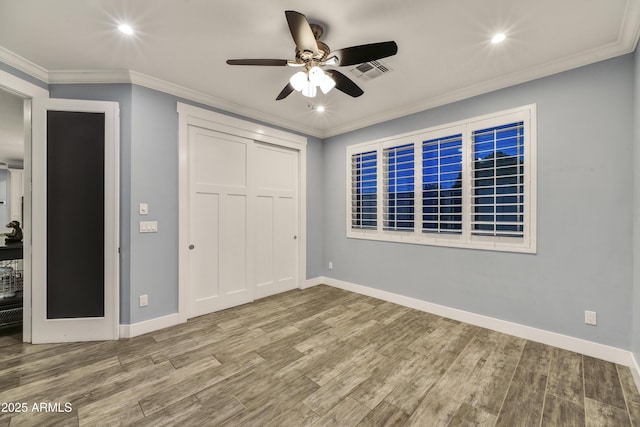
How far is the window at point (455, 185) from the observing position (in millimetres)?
2715

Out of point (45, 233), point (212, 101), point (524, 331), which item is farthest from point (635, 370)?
point (45, 233)

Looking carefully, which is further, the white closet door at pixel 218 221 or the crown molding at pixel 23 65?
the white closet door at pixel 218 221

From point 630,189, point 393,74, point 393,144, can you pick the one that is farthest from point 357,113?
point 630,189

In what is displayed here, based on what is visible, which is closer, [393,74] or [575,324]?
[575,324]

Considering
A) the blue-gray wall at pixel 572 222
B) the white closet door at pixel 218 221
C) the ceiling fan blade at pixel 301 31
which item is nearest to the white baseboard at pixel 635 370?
the blue-gray wall at pixel 572 222

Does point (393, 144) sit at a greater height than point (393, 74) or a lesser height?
lesser

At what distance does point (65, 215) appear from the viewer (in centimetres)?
259

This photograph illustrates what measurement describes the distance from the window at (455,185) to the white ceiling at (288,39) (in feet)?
1.70

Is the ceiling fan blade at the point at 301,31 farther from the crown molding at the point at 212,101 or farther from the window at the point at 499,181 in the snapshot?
the window at the point at 499,181

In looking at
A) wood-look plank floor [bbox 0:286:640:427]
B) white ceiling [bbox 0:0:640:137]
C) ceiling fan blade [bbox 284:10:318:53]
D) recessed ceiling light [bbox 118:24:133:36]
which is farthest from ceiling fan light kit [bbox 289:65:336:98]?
wood-look plank floor [bbox 0:286:640:427]

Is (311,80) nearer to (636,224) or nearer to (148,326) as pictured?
(636,224)

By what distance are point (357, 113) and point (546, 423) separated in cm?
367

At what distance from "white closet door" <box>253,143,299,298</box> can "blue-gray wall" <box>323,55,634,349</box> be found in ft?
7.92

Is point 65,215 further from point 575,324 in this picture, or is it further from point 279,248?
point 575,324
